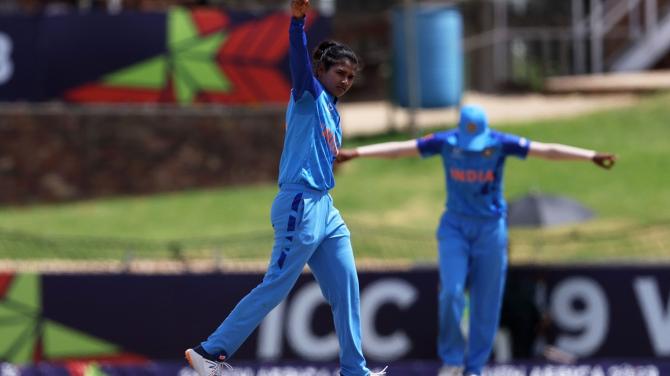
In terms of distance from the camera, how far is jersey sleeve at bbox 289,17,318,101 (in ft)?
22.1

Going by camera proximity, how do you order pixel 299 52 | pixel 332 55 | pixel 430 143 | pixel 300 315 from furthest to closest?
pixel 300 315 < pixel 430 143 < pixel 332 55 < pixel 299 52

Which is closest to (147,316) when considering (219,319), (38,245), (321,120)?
(219,319)

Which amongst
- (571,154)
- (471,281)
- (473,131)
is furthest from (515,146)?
(471,281)

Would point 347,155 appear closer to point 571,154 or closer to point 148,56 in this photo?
point 571,154

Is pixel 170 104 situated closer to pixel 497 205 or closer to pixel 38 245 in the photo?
pixel 38 245

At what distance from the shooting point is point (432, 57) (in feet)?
76.4

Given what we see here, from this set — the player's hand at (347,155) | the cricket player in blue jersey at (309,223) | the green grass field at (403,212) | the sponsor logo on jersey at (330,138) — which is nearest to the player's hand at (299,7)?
the cricket player in blue jersey at (309,223)

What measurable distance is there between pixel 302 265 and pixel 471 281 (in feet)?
11.9

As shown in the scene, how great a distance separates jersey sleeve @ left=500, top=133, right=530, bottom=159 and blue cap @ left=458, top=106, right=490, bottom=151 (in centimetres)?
14

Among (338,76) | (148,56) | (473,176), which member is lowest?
(473,176)

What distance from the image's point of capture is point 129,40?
20.2 metres

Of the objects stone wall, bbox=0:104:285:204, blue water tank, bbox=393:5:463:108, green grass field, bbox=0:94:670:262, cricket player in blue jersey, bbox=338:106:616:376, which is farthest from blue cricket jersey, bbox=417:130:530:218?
blue water tank, bbox=393:5:463:108

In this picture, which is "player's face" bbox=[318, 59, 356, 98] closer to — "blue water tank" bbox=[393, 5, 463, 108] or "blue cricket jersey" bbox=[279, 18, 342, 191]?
"blue cricket jersey" bbox=[279, 18, 342, 191]

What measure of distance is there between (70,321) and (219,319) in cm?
142
